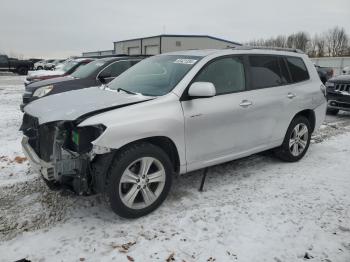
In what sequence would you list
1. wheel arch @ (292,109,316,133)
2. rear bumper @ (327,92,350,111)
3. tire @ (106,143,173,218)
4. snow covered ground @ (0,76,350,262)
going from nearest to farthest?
1. snow covered ground @ (0,76,350,262)
2. tire @ (106,143,173,218)
3. wheel arch @ (292,109,316,133)
4. rear bumper @ (327,92,350,111)

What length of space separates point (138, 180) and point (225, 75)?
180cm

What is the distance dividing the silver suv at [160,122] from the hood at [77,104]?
1cm

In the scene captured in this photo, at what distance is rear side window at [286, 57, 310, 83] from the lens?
5.31m

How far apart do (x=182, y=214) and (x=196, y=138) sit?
2.84 ft

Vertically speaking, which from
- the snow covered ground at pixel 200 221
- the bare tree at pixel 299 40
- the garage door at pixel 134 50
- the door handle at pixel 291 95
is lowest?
the snow covered ground at pixel 200 221

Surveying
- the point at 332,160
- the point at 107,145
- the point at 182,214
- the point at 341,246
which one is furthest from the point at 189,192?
the point at 332,160

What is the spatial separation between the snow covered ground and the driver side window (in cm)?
130

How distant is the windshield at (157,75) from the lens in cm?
398

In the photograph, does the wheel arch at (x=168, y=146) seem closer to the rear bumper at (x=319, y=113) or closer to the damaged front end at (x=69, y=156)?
the damaged front end at (x=69, y=156)

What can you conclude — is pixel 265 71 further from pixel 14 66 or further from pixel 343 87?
pixel 14 66

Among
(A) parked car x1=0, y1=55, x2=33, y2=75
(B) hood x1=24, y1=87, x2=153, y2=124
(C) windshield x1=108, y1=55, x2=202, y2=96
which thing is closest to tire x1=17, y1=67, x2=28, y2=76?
(A) parked car x1=0, y1=55, x2=33, y2=75

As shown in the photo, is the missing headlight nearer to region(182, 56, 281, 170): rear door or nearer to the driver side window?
region(182, 56, 281, 170): rear door

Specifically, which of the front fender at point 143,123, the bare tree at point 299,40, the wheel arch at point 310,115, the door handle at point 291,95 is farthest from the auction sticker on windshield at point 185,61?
the bare tree at point 299,40

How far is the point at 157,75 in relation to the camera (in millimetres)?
4316
